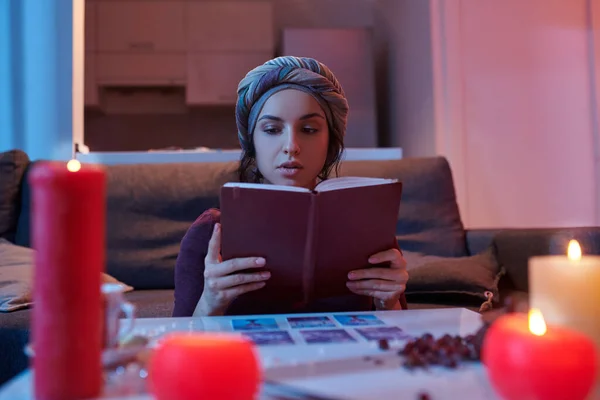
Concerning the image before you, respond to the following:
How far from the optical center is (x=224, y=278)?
86cm

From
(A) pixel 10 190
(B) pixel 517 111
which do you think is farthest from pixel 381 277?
(B) pixel 517 111

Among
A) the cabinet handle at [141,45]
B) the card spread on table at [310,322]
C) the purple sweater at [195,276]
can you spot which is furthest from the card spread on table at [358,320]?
the cabinet handle at [141,45]

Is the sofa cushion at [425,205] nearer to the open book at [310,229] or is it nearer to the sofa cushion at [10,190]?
the open book at [310,229]

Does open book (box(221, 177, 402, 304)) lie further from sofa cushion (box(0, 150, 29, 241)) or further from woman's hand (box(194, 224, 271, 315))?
sofa cushion (box(0, 150, 29, 241))

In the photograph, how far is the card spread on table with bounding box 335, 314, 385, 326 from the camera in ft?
2.43

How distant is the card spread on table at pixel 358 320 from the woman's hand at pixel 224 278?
0.14 m

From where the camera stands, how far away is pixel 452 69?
10.2ft

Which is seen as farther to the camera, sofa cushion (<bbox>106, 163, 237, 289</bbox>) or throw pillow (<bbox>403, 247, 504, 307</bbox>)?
sofa cushion (<bbox>106, 163, 237, 289</bbox>)

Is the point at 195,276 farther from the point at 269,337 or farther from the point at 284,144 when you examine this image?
the point at 269,337

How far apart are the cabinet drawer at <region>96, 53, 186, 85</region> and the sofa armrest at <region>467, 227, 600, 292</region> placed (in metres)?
3.21

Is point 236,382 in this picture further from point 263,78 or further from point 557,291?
point 263,78

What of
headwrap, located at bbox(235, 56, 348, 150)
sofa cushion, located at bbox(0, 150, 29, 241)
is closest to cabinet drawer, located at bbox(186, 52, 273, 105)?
sofa cushion, located at bbox(0, 150, 29, 241)

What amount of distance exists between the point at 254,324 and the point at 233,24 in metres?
3.91

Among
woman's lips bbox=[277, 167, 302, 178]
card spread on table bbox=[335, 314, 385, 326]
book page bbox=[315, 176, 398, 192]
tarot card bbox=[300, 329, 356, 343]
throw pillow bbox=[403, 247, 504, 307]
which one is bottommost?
throw pillow bbox=[403, 247, 504, 307]
